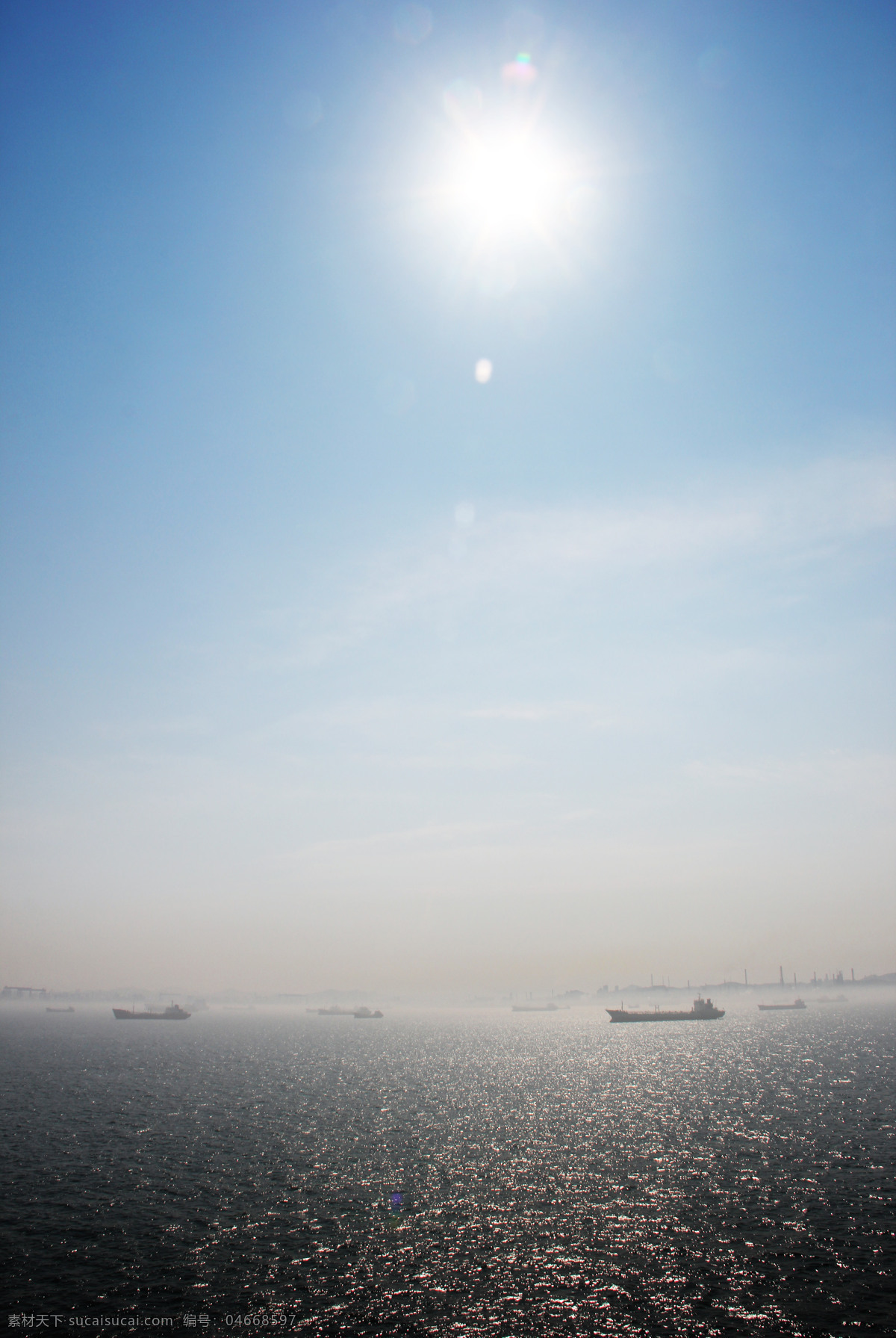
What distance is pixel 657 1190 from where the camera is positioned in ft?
170

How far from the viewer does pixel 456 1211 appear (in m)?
47.7

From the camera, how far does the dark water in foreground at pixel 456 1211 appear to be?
33.9m

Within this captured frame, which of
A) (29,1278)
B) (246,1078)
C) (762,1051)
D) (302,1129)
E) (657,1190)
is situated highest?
(29,1278)

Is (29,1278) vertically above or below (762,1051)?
above

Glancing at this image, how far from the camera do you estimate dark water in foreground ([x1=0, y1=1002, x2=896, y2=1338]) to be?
3388 centimetres

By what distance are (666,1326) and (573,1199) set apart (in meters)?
19.6

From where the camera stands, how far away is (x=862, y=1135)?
68938mm

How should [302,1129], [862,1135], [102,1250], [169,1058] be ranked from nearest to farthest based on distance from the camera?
[102,1250], [862,1135], [302,1129], [169,1058]

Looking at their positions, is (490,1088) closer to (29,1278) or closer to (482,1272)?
(482,1272)

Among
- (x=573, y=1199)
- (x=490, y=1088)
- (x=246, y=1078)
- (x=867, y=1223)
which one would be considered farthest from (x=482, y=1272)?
(x=246, y=1078)

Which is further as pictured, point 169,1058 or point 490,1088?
point 169,1058

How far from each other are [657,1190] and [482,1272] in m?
20.5

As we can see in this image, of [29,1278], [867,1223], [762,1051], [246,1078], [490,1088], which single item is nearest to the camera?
[29,1278]

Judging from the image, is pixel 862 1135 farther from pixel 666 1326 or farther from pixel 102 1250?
pixel 102 1250
